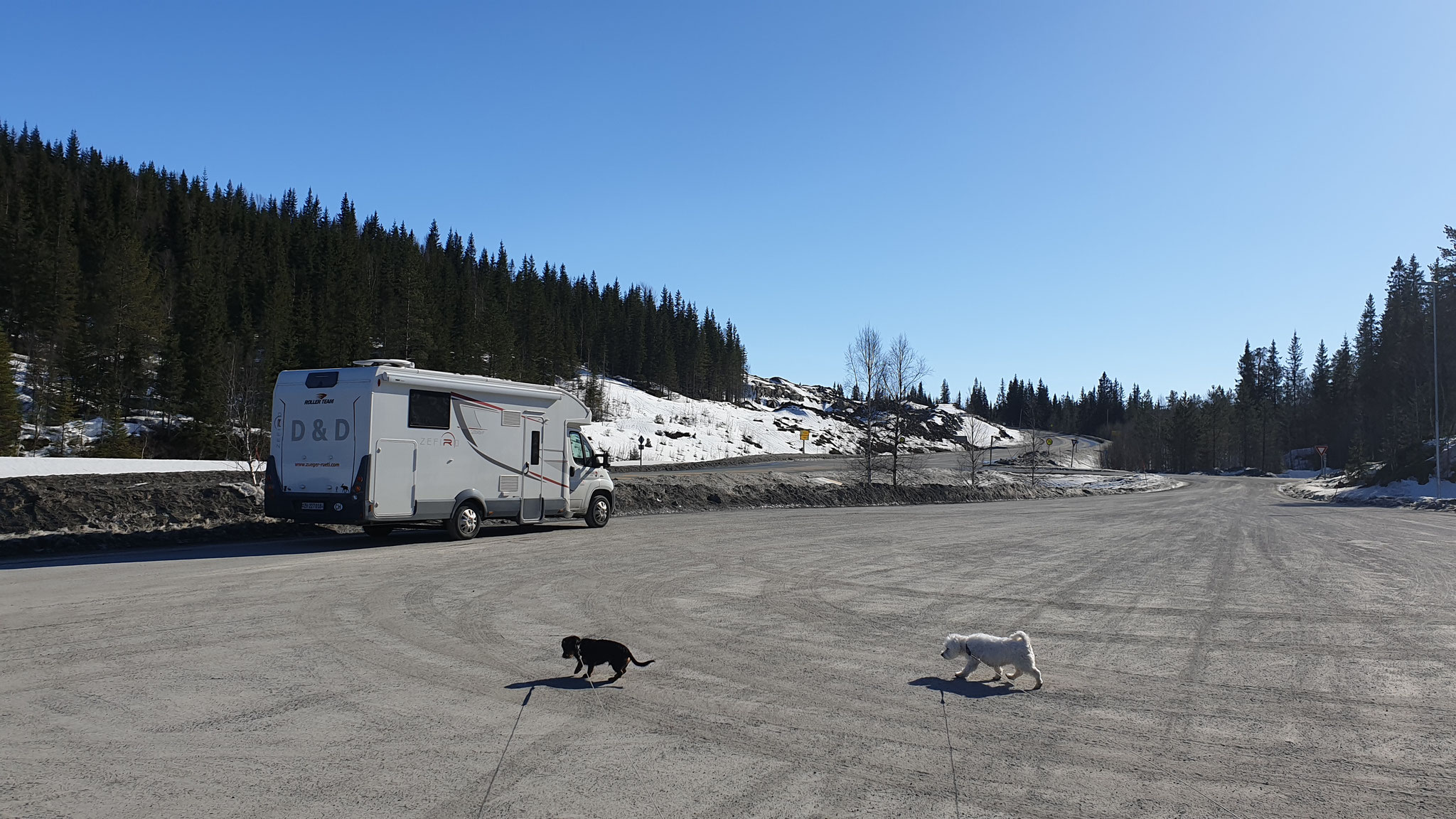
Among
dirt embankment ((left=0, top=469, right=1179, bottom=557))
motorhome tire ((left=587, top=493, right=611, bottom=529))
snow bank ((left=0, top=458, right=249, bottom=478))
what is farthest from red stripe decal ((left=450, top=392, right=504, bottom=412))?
snow bank ((left=0, top=458, right=249, bottom=478))

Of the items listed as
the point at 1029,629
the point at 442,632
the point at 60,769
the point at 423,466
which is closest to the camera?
the point at 60,769

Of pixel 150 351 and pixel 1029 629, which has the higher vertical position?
pixel 150 351

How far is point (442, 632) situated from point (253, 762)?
136 inches

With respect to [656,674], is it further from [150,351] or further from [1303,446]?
[1303,446]

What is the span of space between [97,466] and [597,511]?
16904 mm

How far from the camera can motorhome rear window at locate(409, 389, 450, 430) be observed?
15.4m

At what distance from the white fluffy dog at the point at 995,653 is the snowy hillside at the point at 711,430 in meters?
49.6

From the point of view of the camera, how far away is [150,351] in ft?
203

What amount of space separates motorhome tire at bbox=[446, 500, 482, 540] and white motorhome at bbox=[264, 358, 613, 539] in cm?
2

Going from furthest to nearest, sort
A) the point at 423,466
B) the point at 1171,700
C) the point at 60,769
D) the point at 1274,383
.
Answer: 1. the point at 1274,383
2. the point at 423,466
3. the point at 1171,700
4. the point at 60,769

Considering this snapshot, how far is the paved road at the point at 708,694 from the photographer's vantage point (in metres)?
4.39

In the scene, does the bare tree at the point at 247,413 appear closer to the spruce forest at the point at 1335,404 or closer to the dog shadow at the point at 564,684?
the dog shadow at the point at 564,684

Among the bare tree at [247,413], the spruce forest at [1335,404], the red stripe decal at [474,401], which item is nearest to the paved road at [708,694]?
the red stripe decal at [474,401]

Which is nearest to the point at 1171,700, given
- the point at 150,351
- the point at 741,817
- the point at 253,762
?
the point at 741,817
